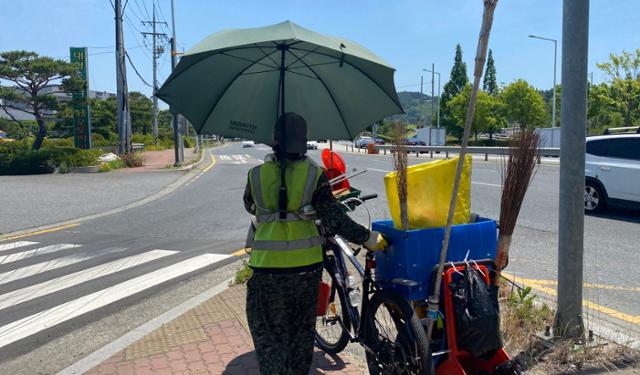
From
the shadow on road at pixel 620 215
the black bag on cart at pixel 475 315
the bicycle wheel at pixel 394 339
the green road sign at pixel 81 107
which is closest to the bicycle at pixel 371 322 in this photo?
the bicycle wheel at pixel 394 339

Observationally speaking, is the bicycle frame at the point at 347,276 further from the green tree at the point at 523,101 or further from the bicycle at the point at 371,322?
the green tree at the point at 523,101

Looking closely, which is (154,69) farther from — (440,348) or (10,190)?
(440,348)

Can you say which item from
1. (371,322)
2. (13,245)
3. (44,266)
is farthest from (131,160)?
(371,322)

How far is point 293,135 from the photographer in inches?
107

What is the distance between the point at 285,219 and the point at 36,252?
273 inches

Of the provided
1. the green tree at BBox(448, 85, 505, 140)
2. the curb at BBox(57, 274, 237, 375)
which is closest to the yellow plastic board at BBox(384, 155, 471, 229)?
the curb at BBox(57, 274, 237, 375)

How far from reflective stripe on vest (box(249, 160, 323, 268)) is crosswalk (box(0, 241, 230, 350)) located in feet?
10.4

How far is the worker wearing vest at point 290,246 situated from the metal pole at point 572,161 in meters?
1.72

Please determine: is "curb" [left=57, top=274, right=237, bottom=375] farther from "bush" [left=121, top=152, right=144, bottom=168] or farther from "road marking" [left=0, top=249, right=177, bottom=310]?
"bush" [left=121, top=152, right=144, bottom=168]

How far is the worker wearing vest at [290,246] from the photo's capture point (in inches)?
108

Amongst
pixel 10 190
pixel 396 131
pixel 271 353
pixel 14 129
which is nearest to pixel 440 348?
pixel 271 353

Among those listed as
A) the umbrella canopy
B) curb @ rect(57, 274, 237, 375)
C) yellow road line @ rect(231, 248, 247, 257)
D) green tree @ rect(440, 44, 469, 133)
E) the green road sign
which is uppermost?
green tree @ rect(440, 44, 469, 133)

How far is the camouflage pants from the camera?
2.85 meters

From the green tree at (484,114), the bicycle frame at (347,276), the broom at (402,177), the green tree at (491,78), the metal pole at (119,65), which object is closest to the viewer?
the broom at (402,177)
